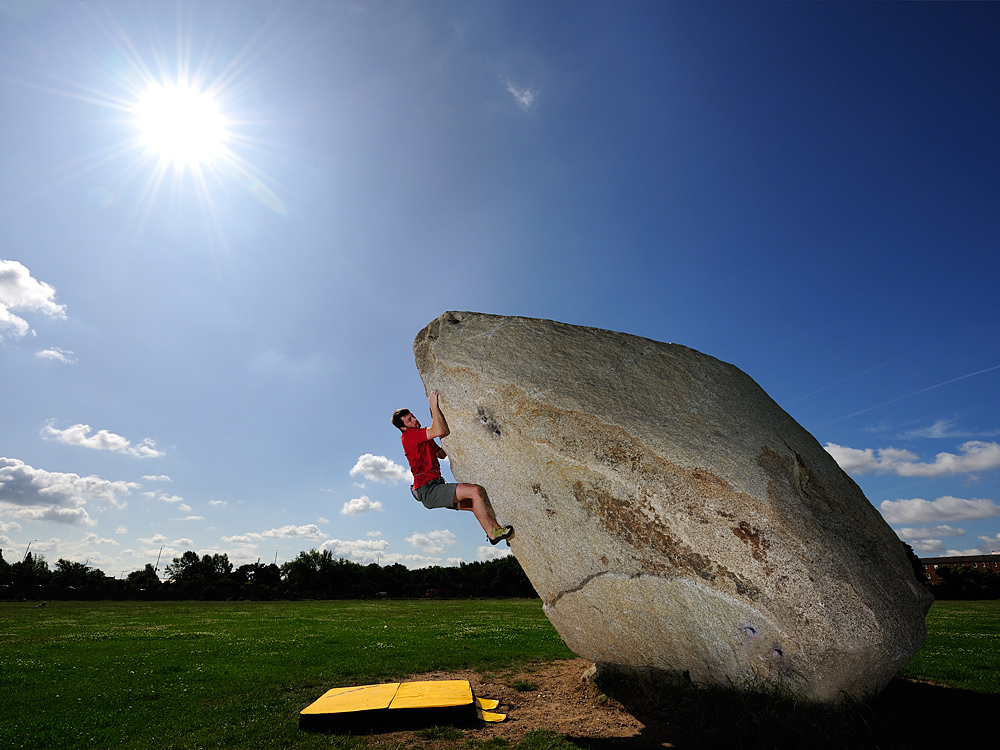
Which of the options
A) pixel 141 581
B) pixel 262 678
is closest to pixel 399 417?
pixel 262 678

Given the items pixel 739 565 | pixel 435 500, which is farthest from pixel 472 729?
pixel 739 565

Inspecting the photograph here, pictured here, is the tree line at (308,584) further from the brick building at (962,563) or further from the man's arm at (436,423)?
the man's arm at (436,423)

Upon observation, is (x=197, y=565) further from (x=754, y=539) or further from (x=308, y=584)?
(x=754, y=539)

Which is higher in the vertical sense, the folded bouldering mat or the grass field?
the folded bouldering mat

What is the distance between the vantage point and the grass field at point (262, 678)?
666 centimetres

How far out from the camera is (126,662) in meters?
12.4

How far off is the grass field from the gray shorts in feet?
10.3

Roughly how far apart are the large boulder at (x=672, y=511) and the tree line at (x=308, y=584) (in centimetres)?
3799

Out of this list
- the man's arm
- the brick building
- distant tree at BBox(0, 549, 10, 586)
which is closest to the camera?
the man's arm

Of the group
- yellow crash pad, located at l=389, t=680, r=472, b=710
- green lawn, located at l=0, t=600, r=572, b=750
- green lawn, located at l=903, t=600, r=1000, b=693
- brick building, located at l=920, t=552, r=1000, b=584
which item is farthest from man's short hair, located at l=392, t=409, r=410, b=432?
brick building, located at l=920, t=552, r=1000, b=584

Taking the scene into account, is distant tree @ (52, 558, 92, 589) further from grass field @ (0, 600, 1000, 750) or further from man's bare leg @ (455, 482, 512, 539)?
man's bare leg @ (455, 482, 512, 539)

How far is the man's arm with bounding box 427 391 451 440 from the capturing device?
8.23 metres

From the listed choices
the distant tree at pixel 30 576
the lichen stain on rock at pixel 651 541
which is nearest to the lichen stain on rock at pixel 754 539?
the lichen stain on rock at pixel 651 541

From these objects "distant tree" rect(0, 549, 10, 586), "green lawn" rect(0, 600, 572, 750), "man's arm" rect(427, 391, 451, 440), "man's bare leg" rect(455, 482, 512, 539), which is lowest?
"green lawn" rect(0, 600, 572, 750)
